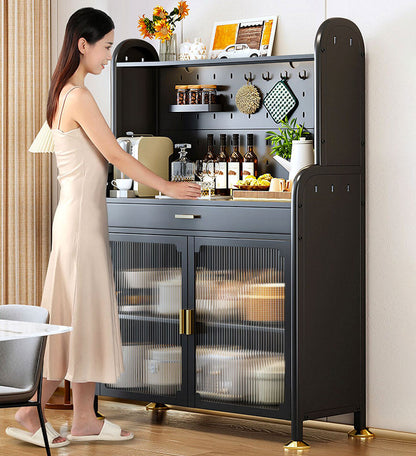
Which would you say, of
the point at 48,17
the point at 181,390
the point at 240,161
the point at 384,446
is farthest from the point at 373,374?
the point at 48,17

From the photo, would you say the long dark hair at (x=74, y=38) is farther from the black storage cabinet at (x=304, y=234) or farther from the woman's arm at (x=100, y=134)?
the black storage cabinet at (x=304, y=234)

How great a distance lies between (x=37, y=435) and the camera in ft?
12.2

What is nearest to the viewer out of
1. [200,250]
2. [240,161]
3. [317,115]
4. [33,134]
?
[317,115]

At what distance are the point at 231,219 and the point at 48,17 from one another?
1.70m

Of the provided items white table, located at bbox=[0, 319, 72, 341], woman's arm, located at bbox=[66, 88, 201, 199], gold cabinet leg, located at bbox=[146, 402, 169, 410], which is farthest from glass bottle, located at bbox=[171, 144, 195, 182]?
white table, located at bbox=[0, 319, 72, 341]

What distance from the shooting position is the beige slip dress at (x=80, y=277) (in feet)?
12.2

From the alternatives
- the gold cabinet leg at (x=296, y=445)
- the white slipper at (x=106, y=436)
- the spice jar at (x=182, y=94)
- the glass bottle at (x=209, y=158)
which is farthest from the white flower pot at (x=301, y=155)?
the white slipper at (x=106, y=436)

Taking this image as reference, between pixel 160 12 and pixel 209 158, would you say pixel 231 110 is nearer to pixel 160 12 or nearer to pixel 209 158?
pixel 209 158

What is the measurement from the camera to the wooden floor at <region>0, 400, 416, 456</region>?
12.0 ft

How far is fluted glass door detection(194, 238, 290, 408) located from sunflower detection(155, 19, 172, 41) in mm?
1020

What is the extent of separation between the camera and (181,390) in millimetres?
3984

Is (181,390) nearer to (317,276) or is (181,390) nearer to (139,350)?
(139,350)

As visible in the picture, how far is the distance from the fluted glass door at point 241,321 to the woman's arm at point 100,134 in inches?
14.7

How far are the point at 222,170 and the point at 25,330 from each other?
1837 millimetres
